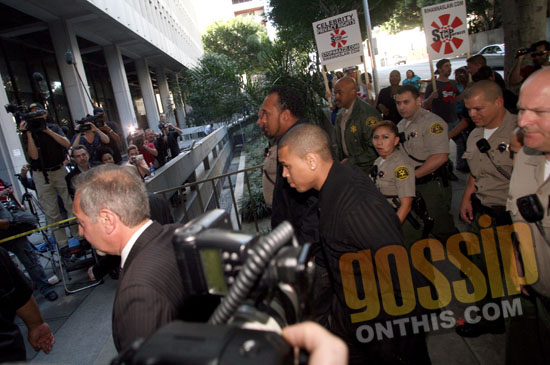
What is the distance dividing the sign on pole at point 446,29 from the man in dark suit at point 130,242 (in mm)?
5883

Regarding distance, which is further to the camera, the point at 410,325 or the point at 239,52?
the point at 239,52

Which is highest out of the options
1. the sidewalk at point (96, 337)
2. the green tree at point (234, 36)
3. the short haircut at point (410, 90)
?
the green tree at point (234, 36)

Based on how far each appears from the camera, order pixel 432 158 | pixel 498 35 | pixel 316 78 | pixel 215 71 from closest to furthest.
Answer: pixel 432 158 → pixel 316 78 → pixel 215 71 → pixel 498 35

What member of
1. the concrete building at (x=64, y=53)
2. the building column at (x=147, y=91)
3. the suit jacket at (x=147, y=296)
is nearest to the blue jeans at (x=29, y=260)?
the concrete building at (x=64, y=53)

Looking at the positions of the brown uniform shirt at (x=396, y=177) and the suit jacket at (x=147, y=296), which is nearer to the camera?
the suit jacket at (x=147, y=296)

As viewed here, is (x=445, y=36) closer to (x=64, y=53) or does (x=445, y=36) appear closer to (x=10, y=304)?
(x=10, y=304)

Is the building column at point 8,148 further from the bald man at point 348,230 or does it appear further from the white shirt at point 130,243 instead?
the bald man at point 348,230

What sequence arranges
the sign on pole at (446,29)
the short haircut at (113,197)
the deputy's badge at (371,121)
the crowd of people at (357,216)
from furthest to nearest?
1. the sign on pole at (446,29)
2. the deputy's badge at (371,121)
3. the short haircut at (113,197)
4. the crowd of people at (357,216)

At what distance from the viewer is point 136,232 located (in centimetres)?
173

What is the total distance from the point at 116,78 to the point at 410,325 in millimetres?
18752

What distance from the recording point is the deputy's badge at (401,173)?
305 centimetres

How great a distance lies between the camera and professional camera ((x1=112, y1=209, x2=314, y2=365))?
2.64ft

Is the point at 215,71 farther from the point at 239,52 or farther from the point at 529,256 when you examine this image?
the point at 239,52

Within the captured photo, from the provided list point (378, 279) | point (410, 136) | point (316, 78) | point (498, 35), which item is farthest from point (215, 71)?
point (498, 35)
